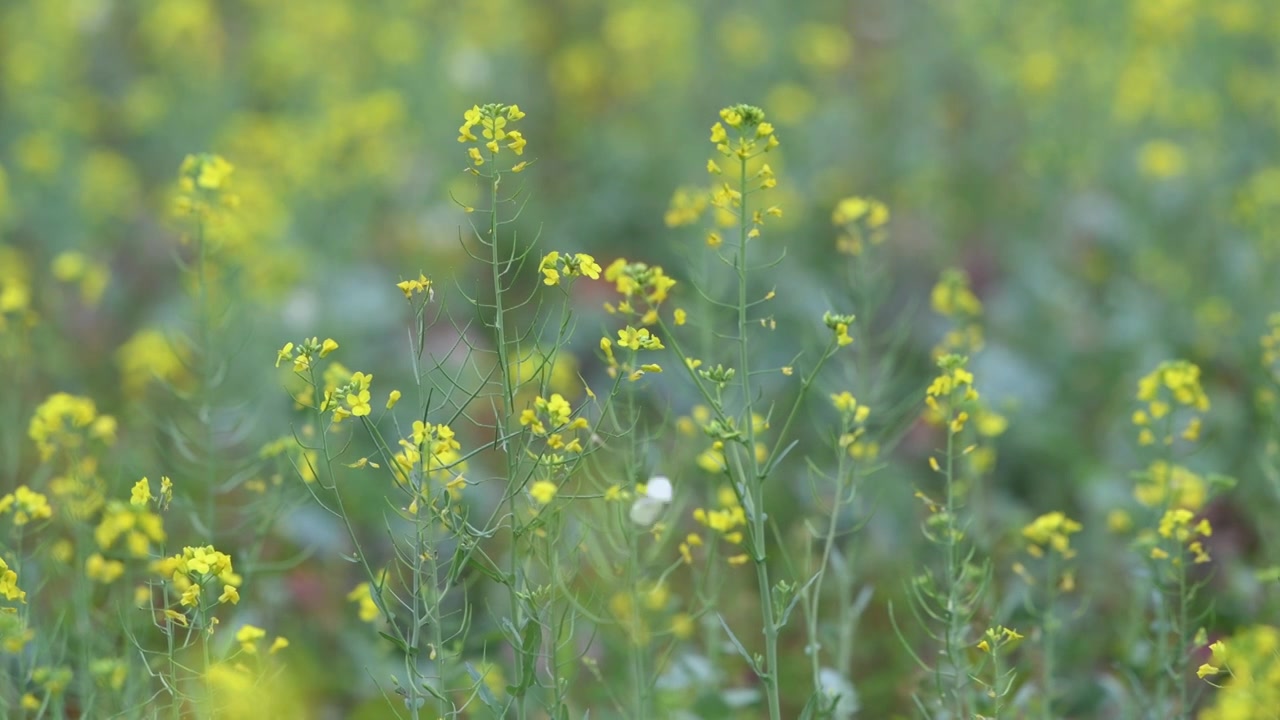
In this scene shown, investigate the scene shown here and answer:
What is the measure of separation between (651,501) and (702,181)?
3.52 m

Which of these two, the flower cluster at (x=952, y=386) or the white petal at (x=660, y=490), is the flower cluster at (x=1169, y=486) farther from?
the white petal at (x=660, y=490)

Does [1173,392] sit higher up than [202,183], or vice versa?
[202,183]

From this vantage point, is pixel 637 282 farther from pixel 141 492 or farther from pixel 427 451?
pixel 141 492

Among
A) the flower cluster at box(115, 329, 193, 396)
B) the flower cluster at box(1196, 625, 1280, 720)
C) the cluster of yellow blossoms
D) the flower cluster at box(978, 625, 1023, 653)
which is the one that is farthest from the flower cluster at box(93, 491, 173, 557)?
the flower cluster at box(1196, 625, 1280, 720)

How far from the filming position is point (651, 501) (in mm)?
2328

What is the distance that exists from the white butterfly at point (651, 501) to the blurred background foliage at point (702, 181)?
0.55 m

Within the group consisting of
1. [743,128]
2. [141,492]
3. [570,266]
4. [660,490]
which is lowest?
[660,490]

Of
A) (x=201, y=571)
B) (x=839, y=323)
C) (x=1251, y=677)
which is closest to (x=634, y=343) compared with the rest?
(x=839, y=323)

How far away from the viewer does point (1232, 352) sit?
4289 mm

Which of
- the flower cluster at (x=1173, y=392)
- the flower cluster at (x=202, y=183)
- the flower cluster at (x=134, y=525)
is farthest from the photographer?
the flower cluster at (x=202, y=183)

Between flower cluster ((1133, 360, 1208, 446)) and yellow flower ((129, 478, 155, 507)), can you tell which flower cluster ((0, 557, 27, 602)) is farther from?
flower cluster ((1133, 360, 1208, 446))

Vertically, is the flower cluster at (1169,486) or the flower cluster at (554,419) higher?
the flower cluster at (554,419)

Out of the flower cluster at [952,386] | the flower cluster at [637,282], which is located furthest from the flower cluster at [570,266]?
the flower cluster at [952,386]

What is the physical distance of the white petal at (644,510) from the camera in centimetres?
230
